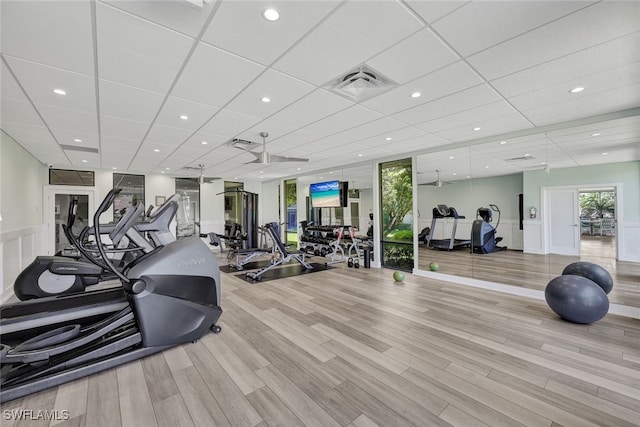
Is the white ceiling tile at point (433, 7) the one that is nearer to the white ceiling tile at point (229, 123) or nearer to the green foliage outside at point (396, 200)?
the white ceiling tile at point (229, 123)

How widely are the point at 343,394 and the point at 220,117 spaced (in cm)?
363

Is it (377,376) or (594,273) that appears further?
(594,273)

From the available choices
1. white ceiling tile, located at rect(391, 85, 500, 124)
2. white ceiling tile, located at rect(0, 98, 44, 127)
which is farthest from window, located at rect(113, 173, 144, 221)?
white ceiling tile, located at rect(391, 85, 500, 124)

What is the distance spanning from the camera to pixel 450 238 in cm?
612

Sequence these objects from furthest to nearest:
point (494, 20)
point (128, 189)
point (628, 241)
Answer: point (128, 189)
point (628, 241)
point (494, 20)

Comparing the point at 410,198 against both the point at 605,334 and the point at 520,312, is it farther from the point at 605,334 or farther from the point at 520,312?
the point at 605,334

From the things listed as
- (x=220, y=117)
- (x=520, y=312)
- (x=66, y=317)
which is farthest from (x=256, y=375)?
(x=520, y=312)

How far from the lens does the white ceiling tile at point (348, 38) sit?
1.81 m

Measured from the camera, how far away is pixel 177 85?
9.17 feet

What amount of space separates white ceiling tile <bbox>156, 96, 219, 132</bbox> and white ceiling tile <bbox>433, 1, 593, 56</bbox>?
9.07 ft

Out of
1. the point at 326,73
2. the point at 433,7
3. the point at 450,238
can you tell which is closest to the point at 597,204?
the point at 450,238

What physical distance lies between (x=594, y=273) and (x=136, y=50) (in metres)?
6.03

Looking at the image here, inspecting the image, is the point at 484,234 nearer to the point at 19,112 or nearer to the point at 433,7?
the point at 433,7

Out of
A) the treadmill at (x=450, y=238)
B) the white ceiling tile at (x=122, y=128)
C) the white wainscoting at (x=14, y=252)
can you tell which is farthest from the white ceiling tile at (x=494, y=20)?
the white wainscoting at (x=14, y=252)
